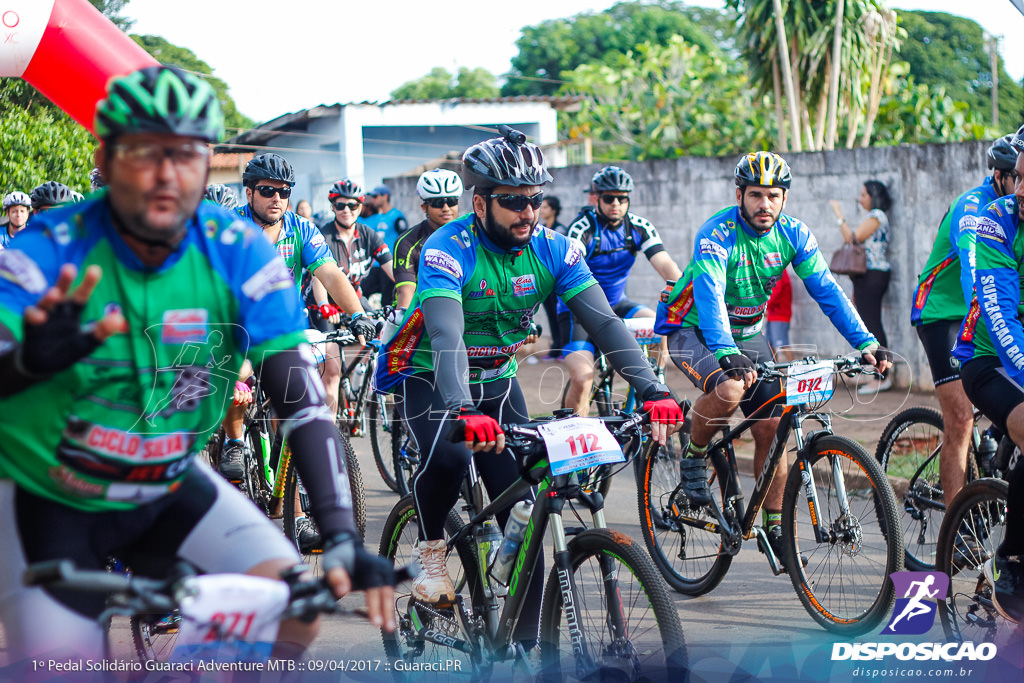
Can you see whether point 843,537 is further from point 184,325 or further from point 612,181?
point 612,181

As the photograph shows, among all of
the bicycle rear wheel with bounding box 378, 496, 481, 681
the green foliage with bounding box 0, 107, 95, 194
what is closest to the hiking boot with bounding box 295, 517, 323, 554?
the bicycle rear wheel with bounding box 378, 496, 481, 681

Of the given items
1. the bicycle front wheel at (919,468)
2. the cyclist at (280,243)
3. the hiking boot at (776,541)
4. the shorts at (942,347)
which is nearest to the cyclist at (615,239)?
the cyclist at (280,243)

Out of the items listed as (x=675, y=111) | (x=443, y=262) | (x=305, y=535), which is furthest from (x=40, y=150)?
(x=675, y=111)

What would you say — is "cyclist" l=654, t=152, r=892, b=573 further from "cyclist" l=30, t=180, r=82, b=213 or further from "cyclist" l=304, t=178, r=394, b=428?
"cyclist" l=30, t=180, r=82, b=213

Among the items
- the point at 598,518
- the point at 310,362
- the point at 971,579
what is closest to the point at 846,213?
the point at 971,579

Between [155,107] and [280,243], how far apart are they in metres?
4.25

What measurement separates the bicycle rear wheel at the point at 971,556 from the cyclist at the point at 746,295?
43.5 inches

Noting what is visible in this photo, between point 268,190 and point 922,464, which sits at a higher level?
point 268,190

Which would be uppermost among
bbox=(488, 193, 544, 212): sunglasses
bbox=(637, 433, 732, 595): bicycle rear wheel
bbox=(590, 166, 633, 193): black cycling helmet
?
bbox=(590, 166, 633, 193): black cycling helmet

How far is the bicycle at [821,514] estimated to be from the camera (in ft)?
16.1

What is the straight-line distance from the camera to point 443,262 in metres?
4.39

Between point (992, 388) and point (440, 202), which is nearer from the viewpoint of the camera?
point (992, 388)

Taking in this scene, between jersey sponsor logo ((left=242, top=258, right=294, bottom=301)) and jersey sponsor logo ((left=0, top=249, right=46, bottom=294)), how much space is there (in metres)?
0.46

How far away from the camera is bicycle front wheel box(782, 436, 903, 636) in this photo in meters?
4.88
